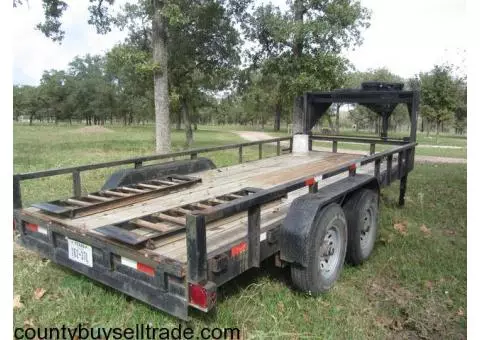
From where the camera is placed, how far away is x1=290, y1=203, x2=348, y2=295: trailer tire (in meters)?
3.42

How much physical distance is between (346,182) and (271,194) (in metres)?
1.52

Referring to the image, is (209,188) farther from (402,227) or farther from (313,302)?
(402,227)

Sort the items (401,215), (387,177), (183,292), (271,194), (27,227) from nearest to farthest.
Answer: (183,292) → (271,194) → (27,227) → (387,177) → (401,215)

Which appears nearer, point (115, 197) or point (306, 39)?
point (115, 197)

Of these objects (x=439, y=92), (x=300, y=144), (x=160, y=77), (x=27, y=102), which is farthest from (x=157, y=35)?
(x=27, y=102)

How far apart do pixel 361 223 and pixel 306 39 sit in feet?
44.5

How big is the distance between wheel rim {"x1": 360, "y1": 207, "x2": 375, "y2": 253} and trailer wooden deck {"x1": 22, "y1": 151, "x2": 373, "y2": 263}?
0.80m

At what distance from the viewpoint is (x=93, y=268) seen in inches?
126

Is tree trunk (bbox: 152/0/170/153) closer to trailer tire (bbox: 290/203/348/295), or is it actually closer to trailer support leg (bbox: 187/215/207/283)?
trailer tire (bbox: 290/203/348/295)

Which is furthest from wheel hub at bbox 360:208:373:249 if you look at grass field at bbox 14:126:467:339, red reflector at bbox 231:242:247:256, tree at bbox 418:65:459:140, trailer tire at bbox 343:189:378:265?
tree at bbox 418:65:459:140

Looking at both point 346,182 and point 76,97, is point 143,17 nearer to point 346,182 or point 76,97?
point 346,182

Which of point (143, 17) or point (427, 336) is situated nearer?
point (427, 336)

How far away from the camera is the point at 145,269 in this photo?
2.86m

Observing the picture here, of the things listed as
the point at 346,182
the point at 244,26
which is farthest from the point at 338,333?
the point at 244,26
